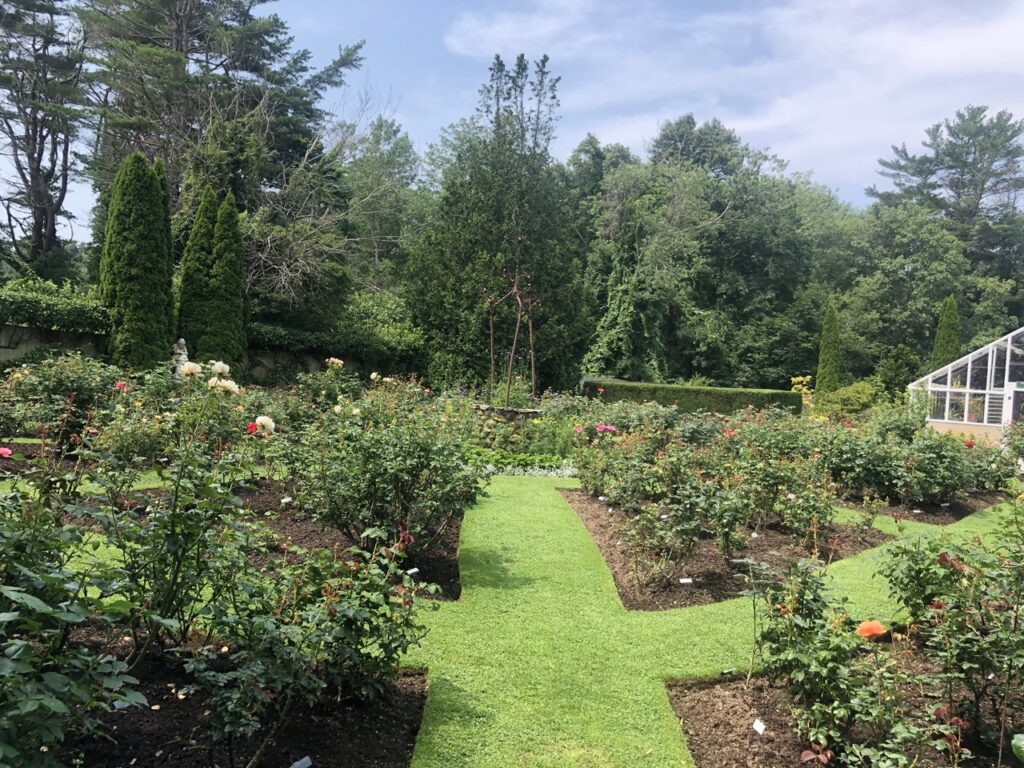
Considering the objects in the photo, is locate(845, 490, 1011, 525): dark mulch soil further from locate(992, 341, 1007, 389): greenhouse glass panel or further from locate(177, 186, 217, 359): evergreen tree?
locate(177, 186, 217, 359): evergreen tree

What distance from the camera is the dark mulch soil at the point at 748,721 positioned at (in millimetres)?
2410

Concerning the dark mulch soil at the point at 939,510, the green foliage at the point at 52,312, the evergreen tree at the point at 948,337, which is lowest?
the dark mulch soil at the point at 939,510

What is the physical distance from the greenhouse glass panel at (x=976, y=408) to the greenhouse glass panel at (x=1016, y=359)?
80 centimetres

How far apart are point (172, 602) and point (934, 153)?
37.3 meters

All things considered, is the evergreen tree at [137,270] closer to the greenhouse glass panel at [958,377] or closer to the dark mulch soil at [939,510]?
the dark mulch soil at [939,510]

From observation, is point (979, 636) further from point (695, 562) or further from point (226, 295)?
point (226, 295)

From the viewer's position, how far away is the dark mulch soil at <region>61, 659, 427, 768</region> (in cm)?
196

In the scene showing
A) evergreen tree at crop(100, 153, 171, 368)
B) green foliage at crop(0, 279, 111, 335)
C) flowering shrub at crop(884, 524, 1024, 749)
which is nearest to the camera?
flowering shrub at crop(884, 524, 1024, 749)

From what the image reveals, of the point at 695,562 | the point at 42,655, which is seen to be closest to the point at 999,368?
the point at 695,562

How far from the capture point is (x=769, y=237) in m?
26.1

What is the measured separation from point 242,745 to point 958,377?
17814 mm

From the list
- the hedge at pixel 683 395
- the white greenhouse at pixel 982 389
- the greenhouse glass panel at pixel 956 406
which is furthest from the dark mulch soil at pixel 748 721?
the greenhouse glass panel at pixel 956 406

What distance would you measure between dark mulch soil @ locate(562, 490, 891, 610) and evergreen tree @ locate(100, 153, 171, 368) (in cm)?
883

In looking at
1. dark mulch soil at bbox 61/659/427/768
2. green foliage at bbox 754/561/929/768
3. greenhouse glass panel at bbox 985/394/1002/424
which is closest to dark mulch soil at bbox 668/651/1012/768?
green foliage at bbox 754/561/929/768
